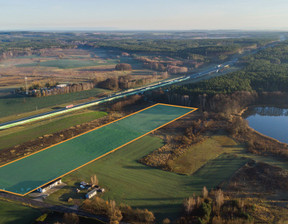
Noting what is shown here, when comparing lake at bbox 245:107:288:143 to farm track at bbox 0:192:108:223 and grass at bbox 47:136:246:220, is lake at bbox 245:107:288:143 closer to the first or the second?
grass at bbox 47:136:246:220

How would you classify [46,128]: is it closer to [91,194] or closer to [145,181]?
[91,194]

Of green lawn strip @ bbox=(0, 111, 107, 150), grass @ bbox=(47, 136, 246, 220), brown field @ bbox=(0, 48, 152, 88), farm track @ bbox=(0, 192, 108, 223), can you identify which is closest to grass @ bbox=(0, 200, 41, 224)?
farm track @ bbox=(0, 192, 108, 223)

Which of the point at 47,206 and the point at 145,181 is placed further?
the point at 145,181

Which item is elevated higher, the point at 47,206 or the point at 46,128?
the point at 46,128

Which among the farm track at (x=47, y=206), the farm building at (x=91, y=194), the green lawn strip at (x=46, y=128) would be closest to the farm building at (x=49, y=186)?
the farm track at (x=47, y=206)

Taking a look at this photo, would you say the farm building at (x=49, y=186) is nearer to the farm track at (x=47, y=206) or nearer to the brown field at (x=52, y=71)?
the farm track at (x=47, y=206)

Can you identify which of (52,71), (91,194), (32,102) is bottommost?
(91,194)

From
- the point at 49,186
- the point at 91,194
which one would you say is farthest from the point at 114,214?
the point at 49,186
